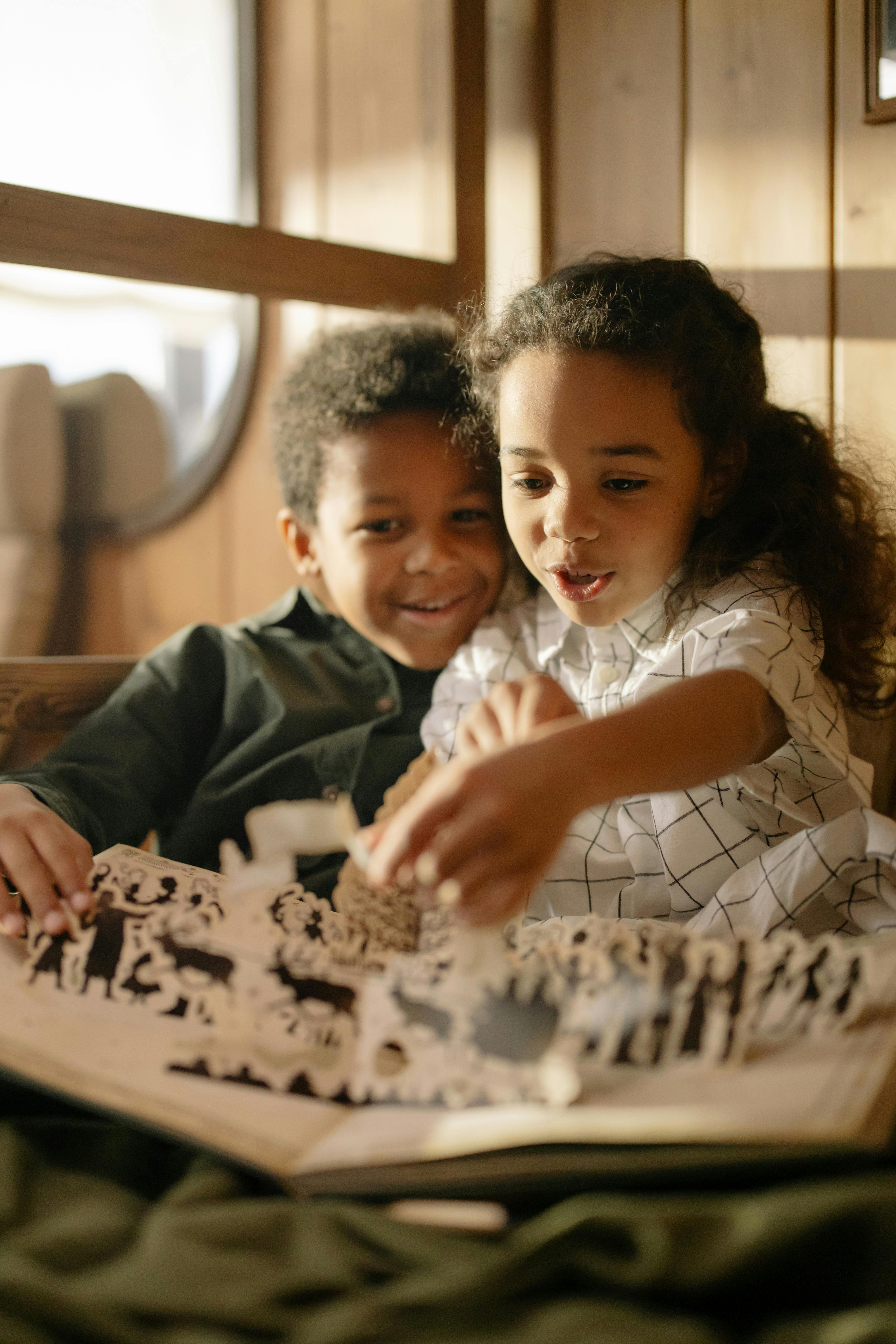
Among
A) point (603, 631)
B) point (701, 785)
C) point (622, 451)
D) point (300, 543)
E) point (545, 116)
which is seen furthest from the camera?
point (545, 116)

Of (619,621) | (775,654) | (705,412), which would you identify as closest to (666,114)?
(705,412)

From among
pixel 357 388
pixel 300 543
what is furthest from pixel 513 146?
pixel 300 543

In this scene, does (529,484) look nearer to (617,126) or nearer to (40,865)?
(40,865)

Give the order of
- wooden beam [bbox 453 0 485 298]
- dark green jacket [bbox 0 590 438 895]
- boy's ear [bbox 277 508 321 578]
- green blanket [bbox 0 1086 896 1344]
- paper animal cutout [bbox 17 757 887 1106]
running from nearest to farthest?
green blanket [bbox 0 1086 896 1344]
paper animal cutout [bbox 17 757 887 1106]
dark green jacket [bbox 0 590 438 895]
boy's ear [bbox 277 508 321 578]
wooden beam [bbox 453 0 485 298]

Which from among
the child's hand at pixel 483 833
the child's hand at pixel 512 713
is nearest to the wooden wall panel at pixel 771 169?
the child's hand at pixel 512 713

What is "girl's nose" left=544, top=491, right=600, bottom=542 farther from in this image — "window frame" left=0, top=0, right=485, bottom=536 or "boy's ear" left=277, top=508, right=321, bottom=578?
"window frame" left=0, top=0, right=485, bottom=536

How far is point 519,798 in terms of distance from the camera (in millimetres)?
458

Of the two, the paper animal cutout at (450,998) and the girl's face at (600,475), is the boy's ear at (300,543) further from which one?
the paper animal cutout at (450,998)

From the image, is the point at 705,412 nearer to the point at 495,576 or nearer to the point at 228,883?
the point at 495,576

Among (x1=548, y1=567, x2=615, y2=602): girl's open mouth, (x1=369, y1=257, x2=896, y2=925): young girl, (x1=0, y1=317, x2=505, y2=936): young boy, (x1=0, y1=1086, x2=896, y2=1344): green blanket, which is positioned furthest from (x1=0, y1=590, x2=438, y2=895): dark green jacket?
(x1=0, y1=1086, x2=896, y2=1344): green blanket

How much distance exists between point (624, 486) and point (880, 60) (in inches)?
20.5

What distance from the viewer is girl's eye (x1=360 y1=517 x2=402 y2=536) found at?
97 centimetres

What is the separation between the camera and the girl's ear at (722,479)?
32.3 inches

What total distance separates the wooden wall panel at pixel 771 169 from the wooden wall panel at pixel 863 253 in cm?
1
